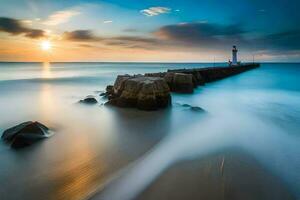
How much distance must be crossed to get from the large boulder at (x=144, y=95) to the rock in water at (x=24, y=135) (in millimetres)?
4021

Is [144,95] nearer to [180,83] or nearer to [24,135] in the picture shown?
[24,135]

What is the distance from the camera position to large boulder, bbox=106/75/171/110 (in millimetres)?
9195

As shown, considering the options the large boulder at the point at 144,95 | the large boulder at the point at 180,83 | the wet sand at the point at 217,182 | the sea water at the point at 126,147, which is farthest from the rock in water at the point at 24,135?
the large boulder at the point at 180,83

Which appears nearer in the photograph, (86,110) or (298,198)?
(298,198)

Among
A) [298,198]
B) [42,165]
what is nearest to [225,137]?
[298,198]

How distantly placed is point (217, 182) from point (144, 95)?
18.3ft

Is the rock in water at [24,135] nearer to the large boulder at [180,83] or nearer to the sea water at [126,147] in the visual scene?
the sea water at [126,147]

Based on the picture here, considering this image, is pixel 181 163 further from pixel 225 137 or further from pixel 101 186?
pixel 225 137

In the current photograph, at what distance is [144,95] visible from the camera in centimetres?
918

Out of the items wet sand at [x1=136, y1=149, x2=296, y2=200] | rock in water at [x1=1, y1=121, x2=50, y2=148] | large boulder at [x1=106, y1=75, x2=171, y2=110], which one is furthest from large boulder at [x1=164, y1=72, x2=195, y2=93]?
wet sand at [x1=136, y1=149, x2=296, y2=200]

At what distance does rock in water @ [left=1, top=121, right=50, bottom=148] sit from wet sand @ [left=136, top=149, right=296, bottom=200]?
3.37 meters

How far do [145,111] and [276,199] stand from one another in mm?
5971

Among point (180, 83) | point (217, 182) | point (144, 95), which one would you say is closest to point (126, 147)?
A: point (217, 182)

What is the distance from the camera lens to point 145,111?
9.09 meters
